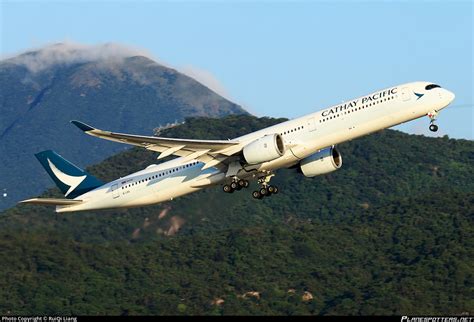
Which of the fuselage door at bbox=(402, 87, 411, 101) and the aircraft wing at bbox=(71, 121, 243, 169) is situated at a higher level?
the fuselage door at bbox=(402, 87, 411, 101)

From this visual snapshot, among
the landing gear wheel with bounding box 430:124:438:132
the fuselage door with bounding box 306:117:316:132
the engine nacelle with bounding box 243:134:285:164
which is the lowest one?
the engine nacelle with bounding box 243:134:285:164

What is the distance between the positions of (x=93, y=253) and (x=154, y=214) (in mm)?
18609

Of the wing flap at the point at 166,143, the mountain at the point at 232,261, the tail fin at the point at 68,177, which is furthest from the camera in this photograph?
the mountain at the point at 232,261

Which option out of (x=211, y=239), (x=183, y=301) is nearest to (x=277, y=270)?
(x=211, y=239)

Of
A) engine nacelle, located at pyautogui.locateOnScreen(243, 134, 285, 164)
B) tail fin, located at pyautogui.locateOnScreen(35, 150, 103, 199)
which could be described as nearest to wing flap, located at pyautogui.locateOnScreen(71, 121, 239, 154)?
engine nacelle, located at pyautogui.locateOnScreen(243, 134, 285, 164)

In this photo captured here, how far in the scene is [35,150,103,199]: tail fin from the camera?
226ft

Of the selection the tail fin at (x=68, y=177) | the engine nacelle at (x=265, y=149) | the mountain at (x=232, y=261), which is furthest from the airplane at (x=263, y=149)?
the mountain at (x=232, y=261)

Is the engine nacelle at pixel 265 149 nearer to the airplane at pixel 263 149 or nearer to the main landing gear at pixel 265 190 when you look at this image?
the airplane at pixel 263 149

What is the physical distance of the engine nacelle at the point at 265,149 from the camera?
58844 mm

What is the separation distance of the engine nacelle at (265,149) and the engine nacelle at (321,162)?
5731 mm

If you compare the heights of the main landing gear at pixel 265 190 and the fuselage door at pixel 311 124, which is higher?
the fuselage door at pixel 311 124

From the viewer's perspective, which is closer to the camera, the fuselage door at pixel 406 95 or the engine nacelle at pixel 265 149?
the fuselage door at pixel 406 95

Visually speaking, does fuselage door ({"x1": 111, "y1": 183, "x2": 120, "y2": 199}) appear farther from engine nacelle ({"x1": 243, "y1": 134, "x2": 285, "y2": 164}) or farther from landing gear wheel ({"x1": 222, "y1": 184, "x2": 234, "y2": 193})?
engine nacelle ({"x1": 243, "y1": 134, "x2": 285, "y2": 164})

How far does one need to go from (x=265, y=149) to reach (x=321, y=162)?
6805mm
